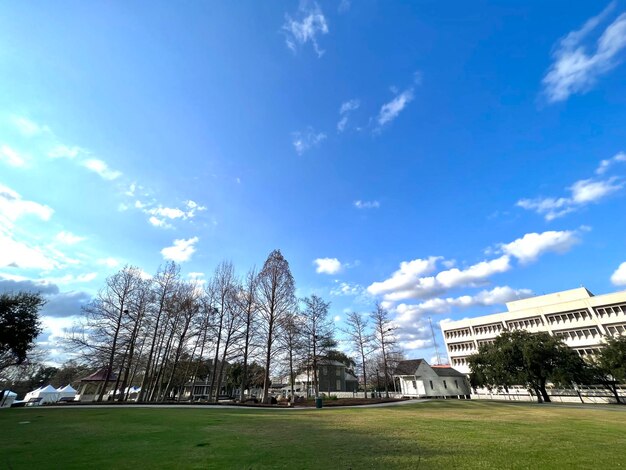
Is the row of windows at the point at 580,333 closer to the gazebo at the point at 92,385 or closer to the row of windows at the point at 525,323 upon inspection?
the row of windows at the point at 525,323

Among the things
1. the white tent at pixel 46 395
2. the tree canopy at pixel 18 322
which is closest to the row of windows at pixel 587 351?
the tree canopy at pixel 18 322

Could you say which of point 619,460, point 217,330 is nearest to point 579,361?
point 619,460

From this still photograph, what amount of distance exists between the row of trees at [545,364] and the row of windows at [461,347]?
2246 cm

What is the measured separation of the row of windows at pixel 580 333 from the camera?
157 feet

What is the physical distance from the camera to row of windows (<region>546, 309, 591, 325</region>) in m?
49.7

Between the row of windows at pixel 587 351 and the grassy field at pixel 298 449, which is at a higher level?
the row of windows at pixel 587 351

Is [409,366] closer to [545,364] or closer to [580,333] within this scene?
[545,364]

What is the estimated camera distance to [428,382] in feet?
178

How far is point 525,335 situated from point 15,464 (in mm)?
53593

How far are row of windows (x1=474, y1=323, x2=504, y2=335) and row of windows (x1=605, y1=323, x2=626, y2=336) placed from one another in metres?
16.7

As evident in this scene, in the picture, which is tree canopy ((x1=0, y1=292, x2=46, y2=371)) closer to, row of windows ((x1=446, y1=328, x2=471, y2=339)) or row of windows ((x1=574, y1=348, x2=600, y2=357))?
row of windows ((x1=574, y1=348, x2=600, y2=357))

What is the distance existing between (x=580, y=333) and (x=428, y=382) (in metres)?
27.0

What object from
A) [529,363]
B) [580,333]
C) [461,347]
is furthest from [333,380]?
[580,333]

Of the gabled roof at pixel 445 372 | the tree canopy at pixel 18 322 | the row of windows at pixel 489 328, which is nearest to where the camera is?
the tree canopy at pixel 18 322
